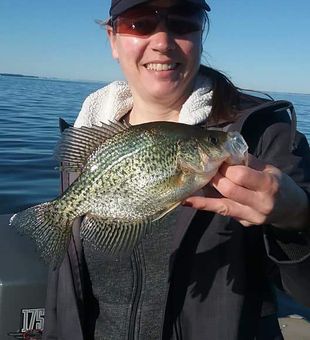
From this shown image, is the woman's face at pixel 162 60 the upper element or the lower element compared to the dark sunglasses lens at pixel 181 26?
lower

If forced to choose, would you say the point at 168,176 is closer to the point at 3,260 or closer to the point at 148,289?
the point at 148,289

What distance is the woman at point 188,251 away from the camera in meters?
2.40

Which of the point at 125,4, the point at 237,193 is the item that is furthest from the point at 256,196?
the point at 125,4

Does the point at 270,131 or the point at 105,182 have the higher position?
the point at 270,131

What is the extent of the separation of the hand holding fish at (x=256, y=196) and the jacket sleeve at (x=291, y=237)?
0.15 m

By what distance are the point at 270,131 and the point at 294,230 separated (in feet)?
1.86

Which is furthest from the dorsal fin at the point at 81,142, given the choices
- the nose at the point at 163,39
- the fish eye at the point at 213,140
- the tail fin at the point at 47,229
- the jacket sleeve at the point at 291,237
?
the jacket sleeve at the point at 291,237

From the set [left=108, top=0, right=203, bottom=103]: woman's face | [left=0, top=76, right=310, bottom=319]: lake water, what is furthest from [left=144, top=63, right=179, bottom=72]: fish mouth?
[left=0, top=76, right=310, bottom=319]: lake water

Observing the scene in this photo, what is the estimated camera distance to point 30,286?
3357mm

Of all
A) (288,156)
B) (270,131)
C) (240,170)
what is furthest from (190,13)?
(240,170)

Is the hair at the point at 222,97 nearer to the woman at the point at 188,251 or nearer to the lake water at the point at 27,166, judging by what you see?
the woman at the point at 188,251

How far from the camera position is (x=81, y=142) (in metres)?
2.42

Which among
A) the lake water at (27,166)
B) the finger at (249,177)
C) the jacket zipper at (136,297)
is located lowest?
the lake water at (27,166)

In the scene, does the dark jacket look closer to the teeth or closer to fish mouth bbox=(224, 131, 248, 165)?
fish mouth bbox=(224, 131, 248, 165)
